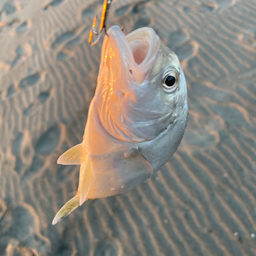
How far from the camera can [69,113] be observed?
3.11 metres

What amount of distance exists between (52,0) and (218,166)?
5.17m

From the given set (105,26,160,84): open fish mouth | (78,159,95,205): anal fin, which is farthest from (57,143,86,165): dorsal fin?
(105,26,160,84): open fish mouth

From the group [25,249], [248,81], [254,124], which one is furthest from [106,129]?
[248,81]

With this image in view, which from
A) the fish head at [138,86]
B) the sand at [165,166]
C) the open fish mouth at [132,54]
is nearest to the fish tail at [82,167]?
the fish head at [138,86]

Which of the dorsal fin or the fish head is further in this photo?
the dorsal fin

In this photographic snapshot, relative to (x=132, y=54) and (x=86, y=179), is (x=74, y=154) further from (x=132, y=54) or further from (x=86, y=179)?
(x=132, y=54)

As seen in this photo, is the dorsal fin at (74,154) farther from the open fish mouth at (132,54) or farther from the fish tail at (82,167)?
the open fish mouth at (132,54)

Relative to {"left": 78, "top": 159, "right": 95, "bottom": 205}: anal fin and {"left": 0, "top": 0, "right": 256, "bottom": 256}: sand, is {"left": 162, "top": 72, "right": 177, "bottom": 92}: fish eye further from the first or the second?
{"left": 0, "top": 0, "right": 256, "bottom": 256}: sand

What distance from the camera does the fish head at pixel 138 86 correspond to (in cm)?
120

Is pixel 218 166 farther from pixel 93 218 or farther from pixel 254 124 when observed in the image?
pixel 93 218

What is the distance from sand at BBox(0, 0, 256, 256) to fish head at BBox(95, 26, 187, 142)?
120 cm

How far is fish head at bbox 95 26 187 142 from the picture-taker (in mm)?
1199

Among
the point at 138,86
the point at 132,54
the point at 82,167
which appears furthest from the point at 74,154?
the point at 132,54

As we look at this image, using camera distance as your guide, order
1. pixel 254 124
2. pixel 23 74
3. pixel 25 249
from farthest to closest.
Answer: pixel 23 74, pixel 254 124, pixel 25 249
